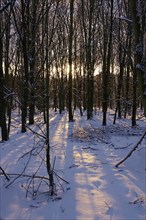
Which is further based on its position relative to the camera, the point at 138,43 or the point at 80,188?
the point at 80,188

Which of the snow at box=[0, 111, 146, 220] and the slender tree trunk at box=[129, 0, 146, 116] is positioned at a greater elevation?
the slender tree trunk at box=[129, 0, 146, 116]

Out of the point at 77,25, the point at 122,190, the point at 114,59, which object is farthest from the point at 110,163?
the point at 114,59

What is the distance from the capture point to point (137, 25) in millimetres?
3926

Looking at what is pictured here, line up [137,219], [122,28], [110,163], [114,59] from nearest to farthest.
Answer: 1. [137,219]
2. [110,163]
3. [122,28]
4. [114,59]

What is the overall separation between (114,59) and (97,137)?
2552 cm

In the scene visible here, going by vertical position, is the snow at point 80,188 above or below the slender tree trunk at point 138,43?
below

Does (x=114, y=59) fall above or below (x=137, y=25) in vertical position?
above

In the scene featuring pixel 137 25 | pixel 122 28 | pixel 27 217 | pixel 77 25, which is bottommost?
pixel 27 217

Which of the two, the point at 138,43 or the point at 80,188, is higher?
the point at 138,43

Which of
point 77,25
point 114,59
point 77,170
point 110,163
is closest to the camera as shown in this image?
point 77,170

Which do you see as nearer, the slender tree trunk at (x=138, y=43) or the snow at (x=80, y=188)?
the slender tree trunk at (x=138, y=43)

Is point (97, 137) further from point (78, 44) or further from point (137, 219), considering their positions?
point (78, 44)

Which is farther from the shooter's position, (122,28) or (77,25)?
(77,25)

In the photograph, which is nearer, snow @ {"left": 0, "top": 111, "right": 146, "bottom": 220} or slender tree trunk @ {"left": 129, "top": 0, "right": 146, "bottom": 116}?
slender tree trunk @ {"left": 129, "top": 0, "right": 146, "bottom": 116}
